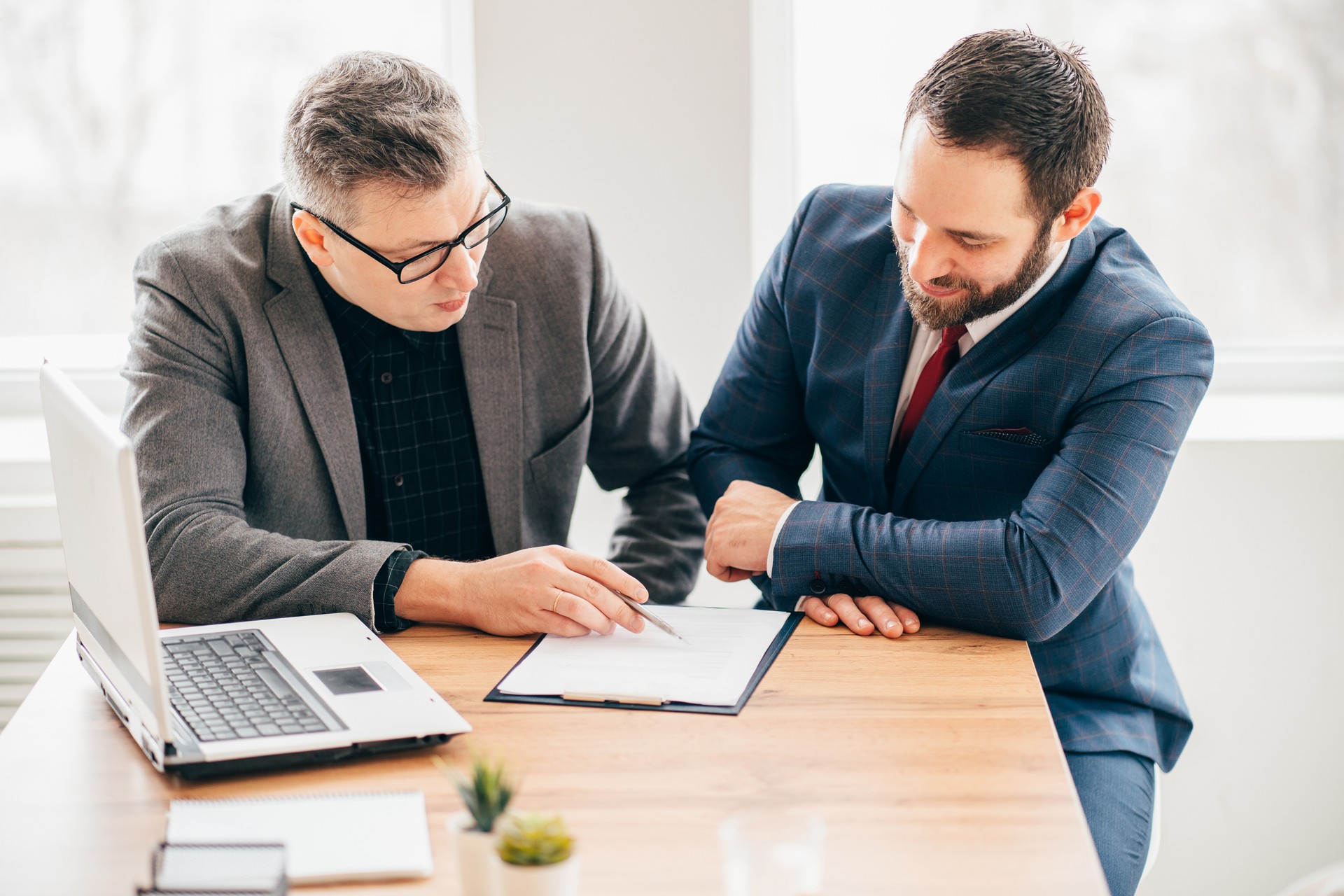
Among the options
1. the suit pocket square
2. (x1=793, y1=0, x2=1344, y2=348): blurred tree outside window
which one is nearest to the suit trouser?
the suit pocket square

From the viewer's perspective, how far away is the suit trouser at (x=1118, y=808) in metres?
1.38

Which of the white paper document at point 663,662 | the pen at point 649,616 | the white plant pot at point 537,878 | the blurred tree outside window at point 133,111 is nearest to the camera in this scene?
the white plant pot at point 537,878

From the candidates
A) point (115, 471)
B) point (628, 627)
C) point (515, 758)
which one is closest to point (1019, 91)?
point (628, 627)

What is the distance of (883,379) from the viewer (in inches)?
59.7

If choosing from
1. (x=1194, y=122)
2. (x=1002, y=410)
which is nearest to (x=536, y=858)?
(x=1002, y=410)

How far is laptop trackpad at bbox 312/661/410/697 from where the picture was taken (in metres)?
1.14

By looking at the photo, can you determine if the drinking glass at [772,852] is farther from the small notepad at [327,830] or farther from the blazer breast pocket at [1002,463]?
the blazer breast pocket at [1002,463]

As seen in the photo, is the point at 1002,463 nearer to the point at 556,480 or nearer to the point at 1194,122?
the point at 556,480

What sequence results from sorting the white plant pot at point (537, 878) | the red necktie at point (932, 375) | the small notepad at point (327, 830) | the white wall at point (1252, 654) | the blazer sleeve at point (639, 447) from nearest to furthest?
the white plant pot at point (537, 878), the small notepad at point (327, 830), the red necktie at point (932, 375), the blazer sleeve at point (639, 447), the white wall at point (1252, 654)

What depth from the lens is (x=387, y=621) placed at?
52.4 inches

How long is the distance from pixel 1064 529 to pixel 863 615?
24cm

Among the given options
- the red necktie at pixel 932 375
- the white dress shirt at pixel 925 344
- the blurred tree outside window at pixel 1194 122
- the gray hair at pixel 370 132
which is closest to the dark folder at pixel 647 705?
the white dress shirt at pixel 925 344

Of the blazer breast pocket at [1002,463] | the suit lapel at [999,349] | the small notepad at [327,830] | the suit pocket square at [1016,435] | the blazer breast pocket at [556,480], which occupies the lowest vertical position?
the blazer breast pocket at [556,480]

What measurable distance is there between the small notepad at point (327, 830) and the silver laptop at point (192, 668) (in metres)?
0.07
